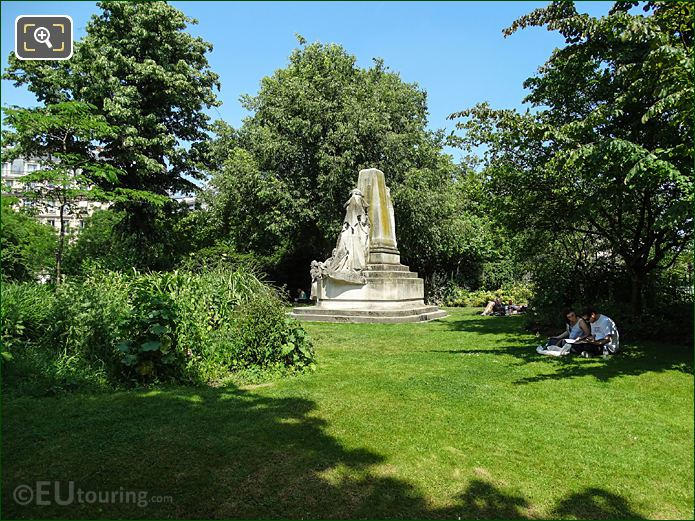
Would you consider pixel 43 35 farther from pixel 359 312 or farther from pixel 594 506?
pixel 359 312

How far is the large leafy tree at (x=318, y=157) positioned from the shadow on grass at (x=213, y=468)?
1851 cm

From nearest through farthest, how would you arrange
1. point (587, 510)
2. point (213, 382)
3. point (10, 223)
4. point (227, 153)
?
point (587, 510)
point (213, 382)
point (10, 223)
point (227, 153)

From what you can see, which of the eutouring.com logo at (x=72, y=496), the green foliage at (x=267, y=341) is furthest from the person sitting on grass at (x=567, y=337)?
the eutouring.com logo at (x=72, y=496)

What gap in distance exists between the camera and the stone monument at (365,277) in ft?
51.6

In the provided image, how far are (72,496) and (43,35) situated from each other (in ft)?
11.0

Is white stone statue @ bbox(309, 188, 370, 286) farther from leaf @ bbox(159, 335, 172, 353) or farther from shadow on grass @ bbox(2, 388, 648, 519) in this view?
shadow on grass @ bbox(2, 388, 648, 519)

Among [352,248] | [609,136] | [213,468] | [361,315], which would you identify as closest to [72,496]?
[213,468]

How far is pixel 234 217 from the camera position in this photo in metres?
26.1

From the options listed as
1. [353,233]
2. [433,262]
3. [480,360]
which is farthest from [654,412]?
[433,262]

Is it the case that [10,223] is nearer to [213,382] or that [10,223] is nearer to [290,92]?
[213,382]

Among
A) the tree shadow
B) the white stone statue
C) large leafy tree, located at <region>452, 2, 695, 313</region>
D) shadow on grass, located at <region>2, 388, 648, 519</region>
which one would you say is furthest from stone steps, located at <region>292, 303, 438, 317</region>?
the tree shadow

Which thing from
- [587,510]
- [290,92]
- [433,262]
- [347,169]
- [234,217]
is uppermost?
[290,92]

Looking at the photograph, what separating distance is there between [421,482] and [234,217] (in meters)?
23.6

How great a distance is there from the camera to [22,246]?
40.1 feet
